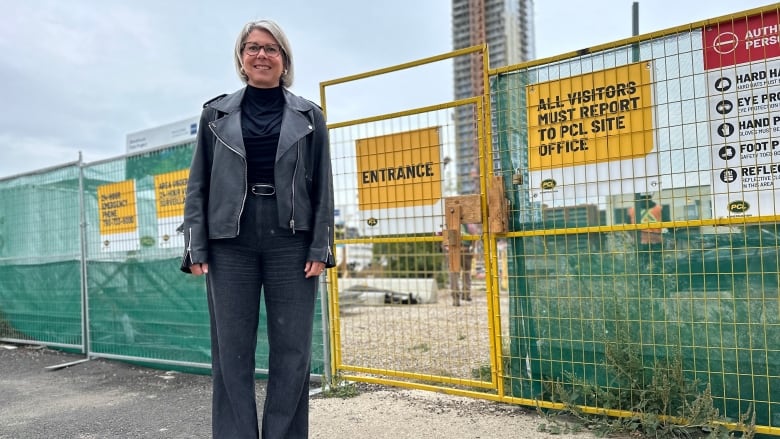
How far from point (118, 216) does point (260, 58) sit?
4.21m

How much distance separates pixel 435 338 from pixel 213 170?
5.20 m

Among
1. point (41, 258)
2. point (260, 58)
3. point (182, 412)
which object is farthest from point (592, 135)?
point (41, 258)

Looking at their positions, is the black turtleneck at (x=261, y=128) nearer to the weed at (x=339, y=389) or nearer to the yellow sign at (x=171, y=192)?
the weed at (x=339, y=389)

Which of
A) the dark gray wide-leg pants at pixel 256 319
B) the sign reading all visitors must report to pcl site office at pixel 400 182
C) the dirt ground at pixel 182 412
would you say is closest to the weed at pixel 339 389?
the dirt ground at pixel 182 412

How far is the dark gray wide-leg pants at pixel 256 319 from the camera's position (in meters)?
2.62

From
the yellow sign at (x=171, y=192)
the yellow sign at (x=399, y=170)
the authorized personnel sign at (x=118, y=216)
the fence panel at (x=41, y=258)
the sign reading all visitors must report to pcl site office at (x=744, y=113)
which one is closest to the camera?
the sign reading all visitors must report to pcl site office at (x=744, y=113)

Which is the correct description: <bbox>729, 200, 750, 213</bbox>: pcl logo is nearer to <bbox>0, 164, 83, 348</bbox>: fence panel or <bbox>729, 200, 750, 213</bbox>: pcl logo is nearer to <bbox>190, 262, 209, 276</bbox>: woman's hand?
<bbox>190, 262, 209, 276</bbox>: woman's hand

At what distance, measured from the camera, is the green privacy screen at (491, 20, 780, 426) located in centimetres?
316

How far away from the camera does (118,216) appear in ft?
20.1

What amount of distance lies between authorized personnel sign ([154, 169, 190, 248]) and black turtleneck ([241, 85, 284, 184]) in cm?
297

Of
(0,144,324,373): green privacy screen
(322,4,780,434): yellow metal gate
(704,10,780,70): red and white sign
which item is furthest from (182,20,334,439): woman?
(704,10,780,70): red and white sign

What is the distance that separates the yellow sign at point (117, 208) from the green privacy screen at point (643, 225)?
4051 mm

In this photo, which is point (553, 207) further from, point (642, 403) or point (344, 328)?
point (344, 328)

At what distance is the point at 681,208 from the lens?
3.53 metres
